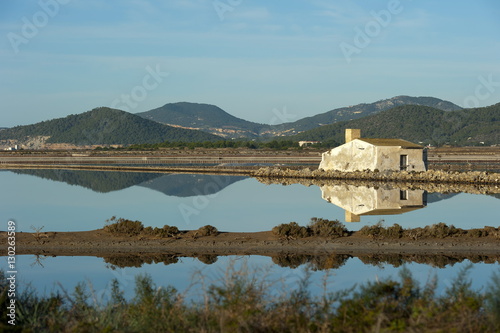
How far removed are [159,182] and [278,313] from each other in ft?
88.5

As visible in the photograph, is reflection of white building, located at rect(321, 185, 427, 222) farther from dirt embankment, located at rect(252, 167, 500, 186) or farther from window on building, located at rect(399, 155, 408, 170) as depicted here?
window on building, located at rect(399, 155, 408, 170)

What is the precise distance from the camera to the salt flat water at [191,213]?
10469mm

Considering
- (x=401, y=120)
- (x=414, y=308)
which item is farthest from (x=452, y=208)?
(x=401, y=120)

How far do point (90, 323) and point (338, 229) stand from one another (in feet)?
27.3

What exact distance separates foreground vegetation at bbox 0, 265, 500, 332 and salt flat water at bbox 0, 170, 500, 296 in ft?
1.47

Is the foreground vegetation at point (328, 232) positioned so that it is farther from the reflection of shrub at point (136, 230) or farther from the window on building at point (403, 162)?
the window on building at point (403, 162)

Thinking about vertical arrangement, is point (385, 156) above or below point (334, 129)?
below

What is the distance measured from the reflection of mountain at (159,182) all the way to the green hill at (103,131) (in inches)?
4714

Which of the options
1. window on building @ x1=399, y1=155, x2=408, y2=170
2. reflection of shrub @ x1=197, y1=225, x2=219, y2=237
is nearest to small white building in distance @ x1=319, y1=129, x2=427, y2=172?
window on building @ x1=399, y1=155, x2=408, y2=170

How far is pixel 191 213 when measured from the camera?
19.6 m

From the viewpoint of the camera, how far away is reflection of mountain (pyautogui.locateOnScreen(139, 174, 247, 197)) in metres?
27.8

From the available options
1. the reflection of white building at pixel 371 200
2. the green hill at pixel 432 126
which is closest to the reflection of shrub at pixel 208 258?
the reflection of white building at pixel 371 200

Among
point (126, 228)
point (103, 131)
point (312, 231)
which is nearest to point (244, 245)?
point (312, 231)

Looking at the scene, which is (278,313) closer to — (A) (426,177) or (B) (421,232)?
(B) (421,232)
